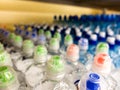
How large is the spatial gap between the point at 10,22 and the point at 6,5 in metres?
0.13

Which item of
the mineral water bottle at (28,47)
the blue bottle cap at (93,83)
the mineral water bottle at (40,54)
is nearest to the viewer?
the blue bottle cap at (93,83)

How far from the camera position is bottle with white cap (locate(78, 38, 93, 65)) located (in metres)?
0.71

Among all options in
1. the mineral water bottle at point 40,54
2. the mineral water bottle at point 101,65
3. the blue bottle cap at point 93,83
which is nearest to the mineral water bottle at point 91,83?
the blue bottle cap at point 93,83

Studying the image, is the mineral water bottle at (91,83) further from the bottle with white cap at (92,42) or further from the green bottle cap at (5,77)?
the bottle with white cap at (92,42)

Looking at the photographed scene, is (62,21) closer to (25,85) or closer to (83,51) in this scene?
(83,51)

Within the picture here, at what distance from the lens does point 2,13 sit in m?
1.27

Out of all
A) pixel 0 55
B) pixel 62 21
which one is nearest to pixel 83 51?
pixel 0 55

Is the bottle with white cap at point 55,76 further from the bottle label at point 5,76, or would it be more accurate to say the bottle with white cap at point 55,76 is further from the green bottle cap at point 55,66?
the bottle label at point 5,76

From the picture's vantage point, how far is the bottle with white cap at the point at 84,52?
2.35ft

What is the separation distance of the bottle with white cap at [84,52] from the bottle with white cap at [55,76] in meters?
0.26

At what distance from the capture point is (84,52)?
2.54 ft

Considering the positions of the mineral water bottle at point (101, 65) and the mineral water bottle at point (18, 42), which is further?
the mineral water bottle at point (18, 42)

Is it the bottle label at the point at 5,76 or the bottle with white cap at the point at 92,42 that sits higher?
the bottle label at the point at 5,76

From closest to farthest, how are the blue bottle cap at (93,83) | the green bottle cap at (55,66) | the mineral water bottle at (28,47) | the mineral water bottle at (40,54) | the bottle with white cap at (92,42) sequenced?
the blue bottle cap at (93,83), the green bottle cap at (55,66), the mineral water bottle at (40,54), the mineral water bottle at (28,47), the bottle with white cap at (92,42)
